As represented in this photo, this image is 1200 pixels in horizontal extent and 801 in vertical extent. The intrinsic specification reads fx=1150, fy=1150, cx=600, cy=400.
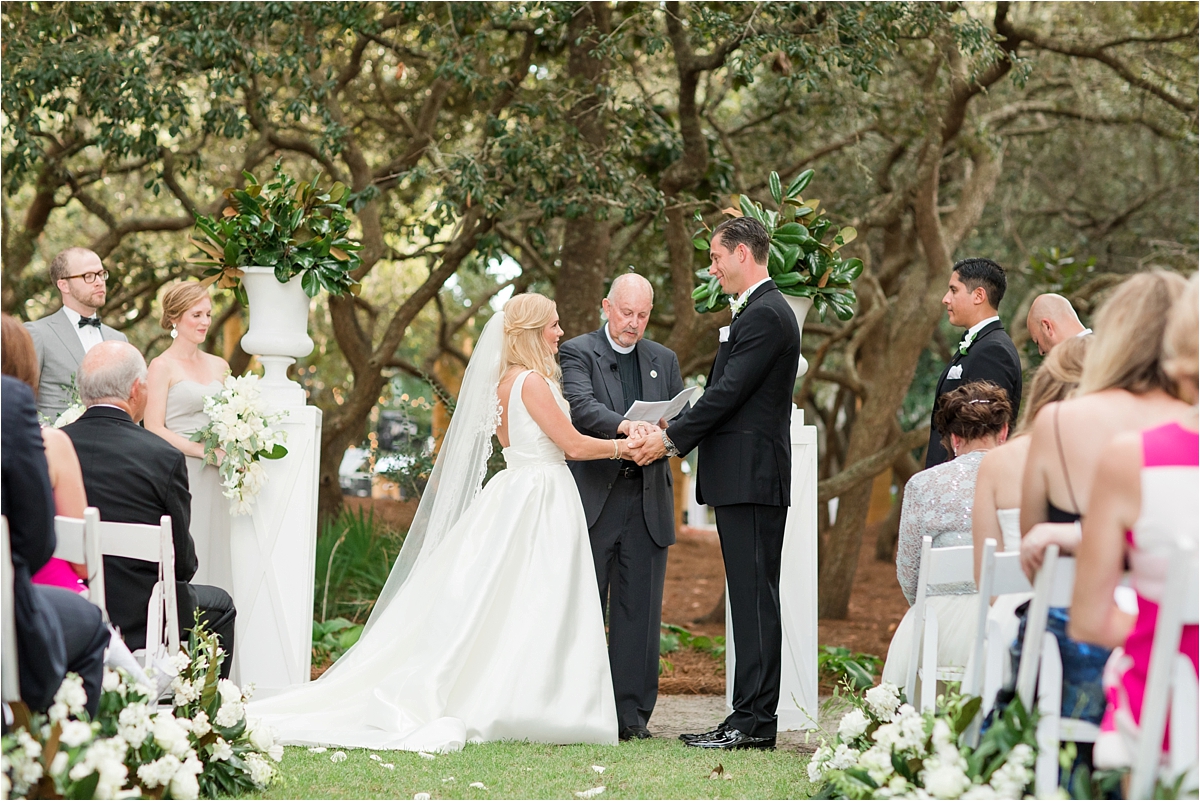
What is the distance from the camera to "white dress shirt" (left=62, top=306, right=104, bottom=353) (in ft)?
18.5

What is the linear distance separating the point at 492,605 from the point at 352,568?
10.7 ft

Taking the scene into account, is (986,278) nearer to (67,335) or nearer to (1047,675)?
(1047,675)

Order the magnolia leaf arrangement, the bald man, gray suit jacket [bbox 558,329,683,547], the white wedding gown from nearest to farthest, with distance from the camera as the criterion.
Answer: the white wedding gown, the bald man, gray suit jacket [bbox 558,329,683,547], the magnolia leaf arrangement

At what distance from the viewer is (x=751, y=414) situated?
15.9 ft

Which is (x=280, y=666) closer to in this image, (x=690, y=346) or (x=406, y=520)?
(x=406, y=520)

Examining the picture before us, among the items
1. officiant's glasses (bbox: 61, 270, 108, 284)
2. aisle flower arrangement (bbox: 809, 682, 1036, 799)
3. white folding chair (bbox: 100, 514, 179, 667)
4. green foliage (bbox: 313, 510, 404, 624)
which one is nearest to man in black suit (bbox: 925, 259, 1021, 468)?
aisle flower arrangement (bbox: 809, 682, 1036, 799)

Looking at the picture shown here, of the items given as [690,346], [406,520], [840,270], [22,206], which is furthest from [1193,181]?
[22,206]

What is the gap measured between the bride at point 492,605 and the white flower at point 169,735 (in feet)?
3.95

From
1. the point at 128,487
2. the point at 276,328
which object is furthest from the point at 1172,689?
the point at 276,328

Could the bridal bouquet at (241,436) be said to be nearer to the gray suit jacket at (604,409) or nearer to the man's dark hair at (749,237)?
the gray suit jacket at (604,409)

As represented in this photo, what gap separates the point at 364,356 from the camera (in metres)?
9.45

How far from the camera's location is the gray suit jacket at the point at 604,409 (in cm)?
512

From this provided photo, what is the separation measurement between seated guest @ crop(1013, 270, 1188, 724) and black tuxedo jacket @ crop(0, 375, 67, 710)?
7.65 ft

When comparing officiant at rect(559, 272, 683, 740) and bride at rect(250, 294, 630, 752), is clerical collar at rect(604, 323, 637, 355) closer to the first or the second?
officiant at rect(559, 272, 683, 740)
